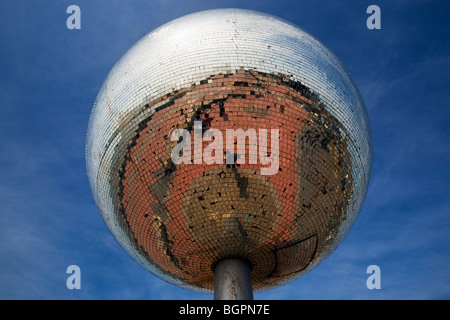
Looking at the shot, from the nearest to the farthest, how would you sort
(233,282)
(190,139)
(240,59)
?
(190,139), (240,59), (233,282)

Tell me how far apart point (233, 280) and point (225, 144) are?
3.84m

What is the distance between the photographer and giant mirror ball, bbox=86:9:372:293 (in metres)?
9.81

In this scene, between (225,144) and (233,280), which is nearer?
(225,144)

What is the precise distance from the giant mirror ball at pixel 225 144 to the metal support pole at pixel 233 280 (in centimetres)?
25

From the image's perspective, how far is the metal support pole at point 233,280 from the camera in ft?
35.8

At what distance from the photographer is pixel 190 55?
34.3ft

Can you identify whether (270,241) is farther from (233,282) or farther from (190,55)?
(190,55)

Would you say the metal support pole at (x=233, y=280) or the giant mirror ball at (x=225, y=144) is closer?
the giant mirror ball at (x=225, y=144)

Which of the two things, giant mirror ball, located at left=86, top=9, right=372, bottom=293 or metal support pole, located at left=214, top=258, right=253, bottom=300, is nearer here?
giant mirror ball, located at left=86, top=9, right=372, bottom=293

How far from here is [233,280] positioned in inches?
435

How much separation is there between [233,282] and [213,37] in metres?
6.40

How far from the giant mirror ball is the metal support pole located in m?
0.25
